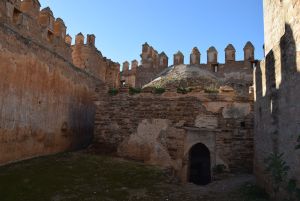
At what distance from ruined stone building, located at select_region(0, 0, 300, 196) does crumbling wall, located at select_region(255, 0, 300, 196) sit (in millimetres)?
21

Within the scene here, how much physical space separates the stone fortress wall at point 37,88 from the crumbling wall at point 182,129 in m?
1.68

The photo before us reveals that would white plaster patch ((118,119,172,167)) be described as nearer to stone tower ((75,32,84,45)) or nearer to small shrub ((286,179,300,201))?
small shrub ((286,179,300,201))

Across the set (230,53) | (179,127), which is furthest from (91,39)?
(230,53)

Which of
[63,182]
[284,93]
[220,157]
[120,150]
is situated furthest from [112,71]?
[284,93]

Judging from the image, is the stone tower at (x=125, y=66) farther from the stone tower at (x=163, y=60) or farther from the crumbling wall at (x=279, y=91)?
the crumbling wall at (x=279, y=91)

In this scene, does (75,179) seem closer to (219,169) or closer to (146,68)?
(219,169)

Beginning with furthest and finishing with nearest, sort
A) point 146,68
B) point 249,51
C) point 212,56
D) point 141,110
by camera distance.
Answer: point 146,68 → point 212,56 → point 249,51 → point 141,110

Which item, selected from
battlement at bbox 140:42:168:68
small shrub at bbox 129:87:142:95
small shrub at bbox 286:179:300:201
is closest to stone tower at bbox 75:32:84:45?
small shrub at bbox 129:87:142:95

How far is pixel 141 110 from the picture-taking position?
10.8m

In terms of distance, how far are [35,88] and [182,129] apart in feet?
14.3

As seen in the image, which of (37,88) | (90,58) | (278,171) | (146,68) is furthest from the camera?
(146,68)

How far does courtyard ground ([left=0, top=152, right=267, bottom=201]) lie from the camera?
7145mm

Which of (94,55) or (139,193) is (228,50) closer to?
(94,55)

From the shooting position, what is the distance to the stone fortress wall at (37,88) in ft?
27.5
